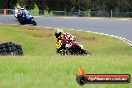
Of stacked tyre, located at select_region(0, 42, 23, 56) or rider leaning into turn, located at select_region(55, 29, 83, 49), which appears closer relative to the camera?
stacked tyre, located at select_region(0, 42, 23, 56)

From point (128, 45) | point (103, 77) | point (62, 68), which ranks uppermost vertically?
point (103, 77)

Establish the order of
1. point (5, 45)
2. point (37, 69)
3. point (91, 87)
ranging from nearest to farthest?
point (91, 87), point (37, 69), point (5, 45)

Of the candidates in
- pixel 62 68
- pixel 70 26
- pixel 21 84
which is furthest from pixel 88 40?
pixel 21 84

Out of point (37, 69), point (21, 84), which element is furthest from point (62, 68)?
point (21, 84)

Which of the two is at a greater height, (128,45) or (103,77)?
(103,77)

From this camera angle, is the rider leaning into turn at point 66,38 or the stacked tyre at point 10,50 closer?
the stacked tyre at point 10,50

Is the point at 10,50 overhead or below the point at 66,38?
below

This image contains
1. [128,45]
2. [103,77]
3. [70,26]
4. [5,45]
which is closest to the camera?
[103,77]

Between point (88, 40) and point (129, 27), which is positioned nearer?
point (88, 40)

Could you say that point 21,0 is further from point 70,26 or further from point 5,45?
point 5,45

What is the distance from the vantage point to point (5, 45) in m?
17.4

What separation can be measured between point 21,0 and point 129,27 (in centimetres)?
4759

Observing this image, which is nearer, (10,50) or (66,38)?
(10,50)

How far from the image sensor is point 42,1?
85.7 m
